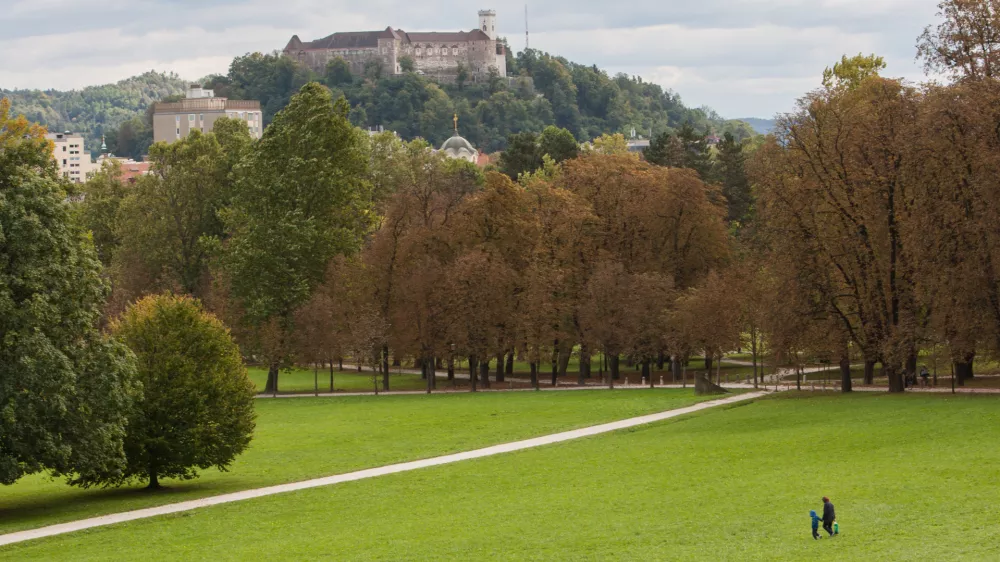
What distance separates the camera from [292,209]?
79750 mm

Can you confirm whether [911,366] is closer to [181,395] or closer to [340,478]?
[340,478]

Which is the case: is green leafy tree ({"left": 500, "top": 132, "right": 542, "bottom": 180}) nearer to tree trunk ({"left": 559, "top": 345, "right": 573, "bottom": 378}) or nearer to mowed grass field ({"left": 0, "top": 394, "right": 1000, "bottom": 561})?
tree trunk ({"left": 559, "top": 345, "right": 573, "bottom": 378})

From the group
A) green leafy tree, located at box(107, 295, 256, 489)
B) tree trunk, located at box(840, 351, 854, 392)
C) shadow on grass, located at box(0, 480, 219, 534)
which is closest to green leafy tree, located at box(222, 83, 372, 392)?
tree trunk, located at box(840, 351, 854, 392)

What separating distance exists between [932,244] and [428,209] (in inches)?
1426

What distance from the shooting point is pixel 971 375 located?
63500 millimetres

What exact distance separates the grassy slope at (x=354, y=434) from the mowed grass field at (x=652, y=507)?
3.98m

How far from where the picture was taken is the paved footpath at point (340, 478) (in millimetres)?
34844

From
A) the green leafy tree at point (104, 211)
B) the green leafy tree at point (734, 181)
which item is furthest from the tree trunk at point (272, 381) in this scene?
the green leafy tree at point (734, 181)

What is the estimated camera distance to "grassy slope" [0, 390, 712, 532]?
4084 centimetres

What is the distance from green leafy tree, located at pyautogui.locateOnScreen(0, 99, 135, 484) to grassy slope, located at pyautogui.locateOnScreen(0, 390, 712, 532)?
6.42 feet

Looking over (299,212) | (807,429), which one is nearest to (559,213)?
(299,212)

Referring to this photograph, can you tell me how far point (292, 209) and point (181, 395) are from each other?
39528mm

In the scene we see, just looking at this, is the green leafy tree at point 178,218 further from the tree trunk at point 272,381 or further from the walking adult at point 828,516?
the walking adult at point 828,516

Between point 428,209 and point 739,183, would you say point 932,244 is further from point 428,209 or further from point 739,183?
point 739,183
